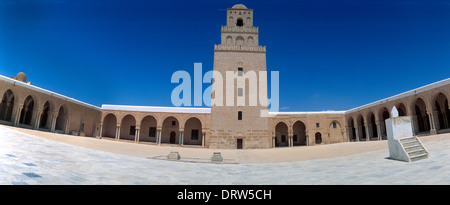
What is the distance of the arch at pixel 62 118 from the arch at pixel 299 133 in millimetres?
23702

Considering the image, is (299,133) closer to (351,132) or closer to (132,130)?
(351,132)

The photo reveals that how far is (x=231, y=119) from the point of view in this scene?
902 inches

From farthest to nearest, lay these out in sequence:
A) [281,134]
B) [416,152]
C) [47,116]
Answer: [281,134] < [47,116] < [416,152]

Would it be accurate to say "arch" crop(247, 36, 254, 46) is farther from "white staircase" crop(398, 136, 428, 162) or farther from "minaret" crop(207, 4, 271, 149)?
"white staircase" crop(398, 136, 428, 162)

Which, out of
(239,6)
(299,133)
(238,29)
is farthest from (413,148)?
(239,6)

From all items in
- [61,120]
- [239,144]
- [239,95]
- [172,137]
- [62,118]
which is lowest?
[239,144]

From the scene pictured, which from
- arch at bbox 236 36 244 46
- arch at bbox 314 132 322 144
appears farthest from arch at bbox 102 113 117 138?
arch at bbox 314 132 322 144

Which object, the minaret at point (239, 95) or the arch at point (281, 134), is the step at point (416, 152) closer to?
the minaret at point (239, 95)

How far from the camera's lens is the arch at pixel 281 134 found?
26812mm

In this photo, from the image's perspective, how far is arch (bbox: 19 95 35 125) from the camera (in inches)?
762

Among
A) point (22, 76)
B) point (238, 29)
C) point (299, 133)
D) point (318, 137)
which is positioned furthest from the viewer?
point (299, 133)

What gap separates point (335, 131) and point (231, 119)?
476 inches
